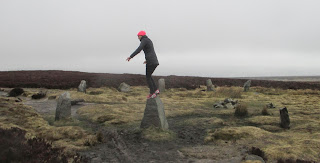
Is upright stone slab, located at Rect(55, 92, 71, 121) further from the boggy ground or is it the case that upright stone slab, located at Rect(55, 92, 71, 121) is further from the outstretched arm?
the outstretched arm

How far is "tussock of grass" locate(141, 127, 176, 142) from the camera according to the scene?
10.2 meters

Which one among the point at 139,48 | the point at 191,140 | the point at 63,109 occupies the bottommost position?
the point at 191,140

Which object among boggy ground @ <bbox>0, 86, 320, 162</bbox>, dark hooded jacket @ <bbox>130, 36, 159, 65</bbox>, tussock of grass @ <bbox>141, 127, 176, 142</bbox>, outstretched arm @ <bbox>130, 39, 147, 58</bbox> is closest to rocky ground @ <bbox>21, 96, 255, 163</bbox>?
boggy ground @ <bbox>0, 86, 320, 162</bbox>

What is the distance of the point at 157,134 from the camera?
10.5 meters

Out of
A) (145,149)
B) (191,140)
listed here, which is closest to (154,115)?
(191,140)

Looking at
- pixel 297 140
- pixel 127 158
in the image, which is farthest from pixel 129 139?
pixel 297 140

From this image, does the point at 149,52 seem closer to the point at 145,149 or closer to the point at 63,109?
the point at 145,149

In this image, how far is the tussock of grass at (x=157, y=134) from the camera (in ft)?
33.3

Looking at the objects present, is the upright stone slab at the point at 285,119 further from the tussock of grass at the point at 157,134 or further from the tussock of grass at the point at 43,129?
the tussock of grass at the point at 43,129

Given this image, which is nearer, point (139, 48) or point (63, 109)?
point (139, 48)

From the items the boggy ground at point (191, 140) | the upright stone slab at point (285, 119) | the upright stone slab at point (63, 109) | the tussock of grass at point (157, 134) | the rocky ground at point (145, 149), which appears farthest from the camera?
the upright stone slab at point (63, 109)

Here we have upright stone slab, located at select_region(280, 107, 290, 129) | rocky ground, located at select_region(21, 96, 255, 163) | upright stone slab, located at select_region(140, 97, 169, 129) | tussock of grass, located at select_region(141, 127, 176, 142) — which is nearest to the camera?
rocky ground, located at select_region(21, 96, 255, 163)

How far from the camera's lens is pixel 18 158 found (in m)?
5.59

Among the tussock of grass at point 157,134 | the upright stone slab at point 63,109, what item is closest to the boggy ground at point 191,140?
the tussock of grass at point 157,134
